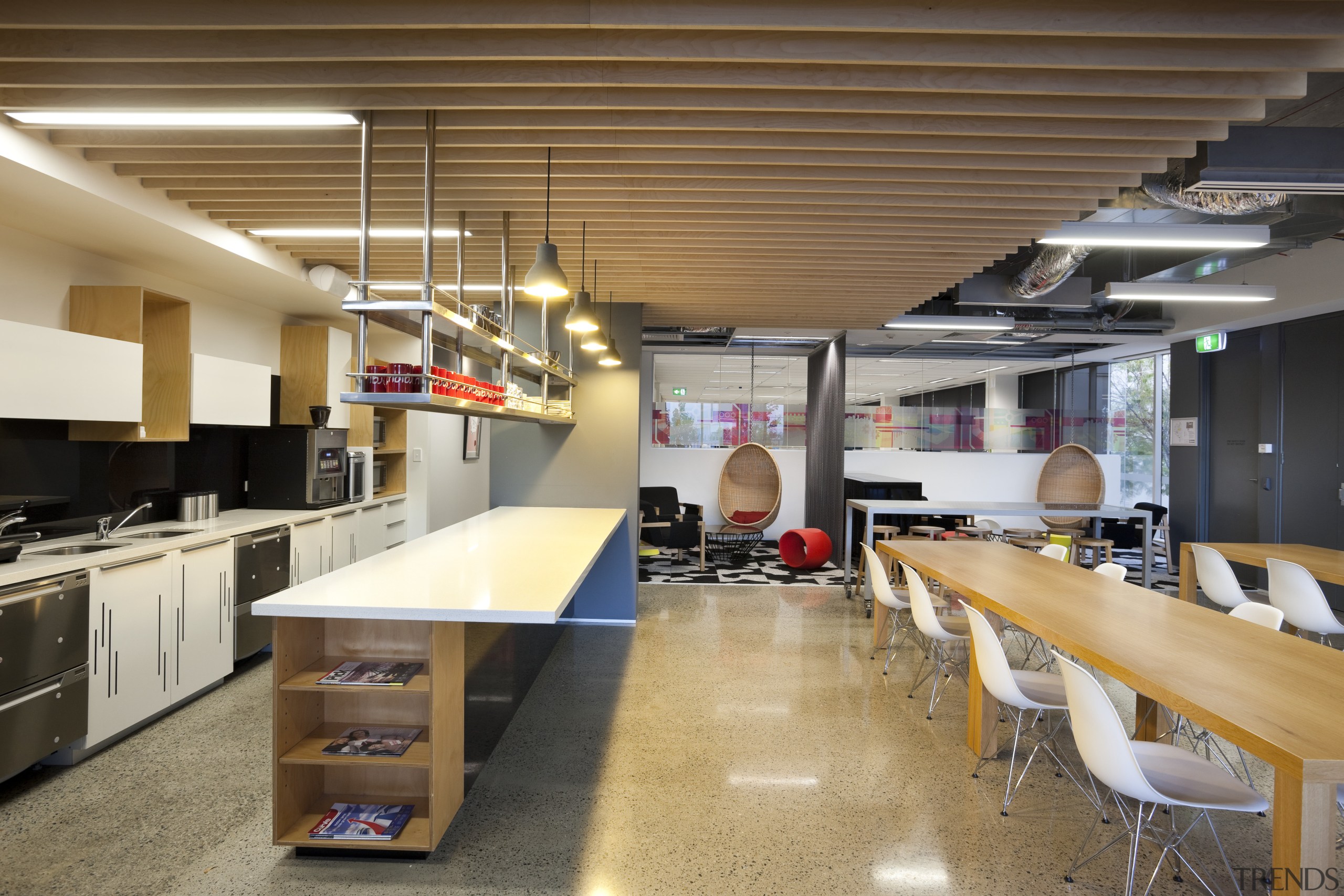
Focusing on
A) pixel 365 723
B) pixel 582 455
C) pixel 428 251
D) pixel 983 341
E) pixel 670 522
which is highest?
pixel 983 341

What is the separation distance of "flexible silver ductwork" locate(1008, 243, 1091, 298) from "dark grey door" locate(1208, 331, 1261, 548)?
129 inches

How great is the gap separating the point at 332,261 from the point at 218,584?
7.49 ft

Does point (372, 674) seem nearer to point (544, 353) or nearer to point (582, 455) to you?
point (544, 353)

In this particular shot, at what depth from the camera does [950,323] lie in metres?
7.21

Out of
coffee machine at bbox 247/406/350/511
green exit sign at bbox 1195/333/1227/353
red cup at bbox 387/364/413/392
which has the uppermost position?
green exit sign at bbox 1195/333/1227/353

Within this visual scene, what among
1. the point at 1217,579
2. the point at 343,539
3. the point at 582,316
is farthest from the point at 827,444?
the point at 343,539

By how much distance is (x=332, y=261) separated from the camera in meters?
4.86

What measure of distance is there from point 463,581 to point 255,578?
2.49 m

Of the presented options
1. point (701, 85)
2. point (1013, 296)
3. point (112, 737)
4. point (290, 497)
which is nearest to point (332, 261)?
point (290, 497)

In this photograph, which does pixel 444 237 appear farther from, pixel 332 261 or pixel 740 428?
pixel 740 428

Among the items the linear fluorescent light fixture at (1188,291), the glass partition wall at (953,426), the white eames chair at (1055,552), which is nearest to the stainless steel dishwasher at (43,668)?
the white eames chair at (1055,552)

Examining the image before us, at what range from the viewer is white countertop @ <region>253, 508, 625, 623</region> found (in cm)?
232

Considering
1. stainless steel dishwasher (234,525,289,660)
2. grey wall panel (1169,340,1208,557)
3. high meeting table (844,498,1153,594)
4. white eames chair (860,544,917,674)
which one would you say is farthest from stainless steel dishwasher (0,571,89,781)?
grey wall panel (1169,340,1208,557)

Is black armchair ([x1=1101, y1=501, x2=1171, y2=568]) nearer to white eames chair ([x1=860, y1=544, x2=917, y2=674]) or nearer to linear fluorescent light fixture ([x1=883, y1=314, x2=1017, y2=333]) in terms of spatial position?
linear fluorescent light fixture ([x1=883, y1=314, x2=1017, y2=333])
